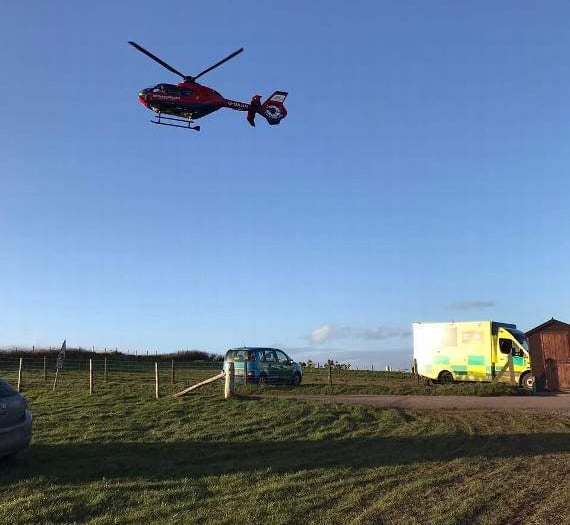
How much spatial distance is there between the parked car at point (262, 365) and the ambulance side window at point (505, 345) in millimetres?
8672

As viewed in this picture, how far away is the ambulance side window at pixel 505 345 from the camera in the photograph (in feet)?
84.7

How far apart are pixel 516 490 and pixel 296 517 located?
9.21 ft

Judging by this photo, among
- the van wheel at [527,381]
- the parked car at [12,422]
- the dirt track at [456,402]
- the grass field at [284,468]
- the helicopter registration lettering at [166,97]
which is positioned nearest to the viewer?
the grass field at [284,468]

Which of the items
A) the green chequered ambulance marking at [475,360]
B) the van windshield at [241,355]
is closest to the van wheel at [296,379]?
the van windshield at [241,355]

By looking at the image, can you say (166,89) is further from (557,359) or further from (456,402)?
(557,359)

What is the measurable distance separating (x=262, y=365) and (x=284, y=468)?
14973mm

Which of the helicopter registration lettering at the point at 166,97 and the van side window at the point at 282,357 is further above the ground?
the helicopter registration lettering at the point at 166,97

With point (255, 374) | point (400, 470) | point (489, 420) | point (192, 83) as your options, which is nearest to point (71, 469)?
point (400, 470)

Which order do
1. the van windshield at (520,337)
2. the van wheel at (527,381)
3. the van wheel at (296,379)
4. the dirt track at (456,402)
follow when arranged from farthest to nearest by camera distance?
the van windshield at (520,337) < the van wheel at (527,381) < the van wheel at (296,379) < the dirt track at (456,402)

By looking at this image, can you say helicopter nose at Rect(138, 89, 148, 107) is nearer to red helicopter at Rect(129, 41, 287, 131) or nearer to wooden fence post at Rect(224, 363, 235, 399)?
red helicopter at Rect(129, 41, 287, 131)

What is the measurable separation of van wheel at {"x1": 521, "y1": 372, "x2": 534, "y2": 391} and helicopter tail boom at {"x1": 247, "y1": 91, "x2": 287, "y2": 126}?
14.7 m

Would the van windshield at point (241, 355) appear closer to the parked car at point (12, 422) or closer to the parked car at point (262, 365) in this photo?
the parked car at point (262, 365)

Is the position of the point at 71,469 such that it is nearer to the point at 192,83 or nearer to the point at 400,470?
the point at 400,470

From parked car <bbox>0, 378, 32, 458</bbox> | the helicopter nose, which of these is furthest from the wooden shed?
parked car <bbox>0, 378, 32, 458</bbox>
